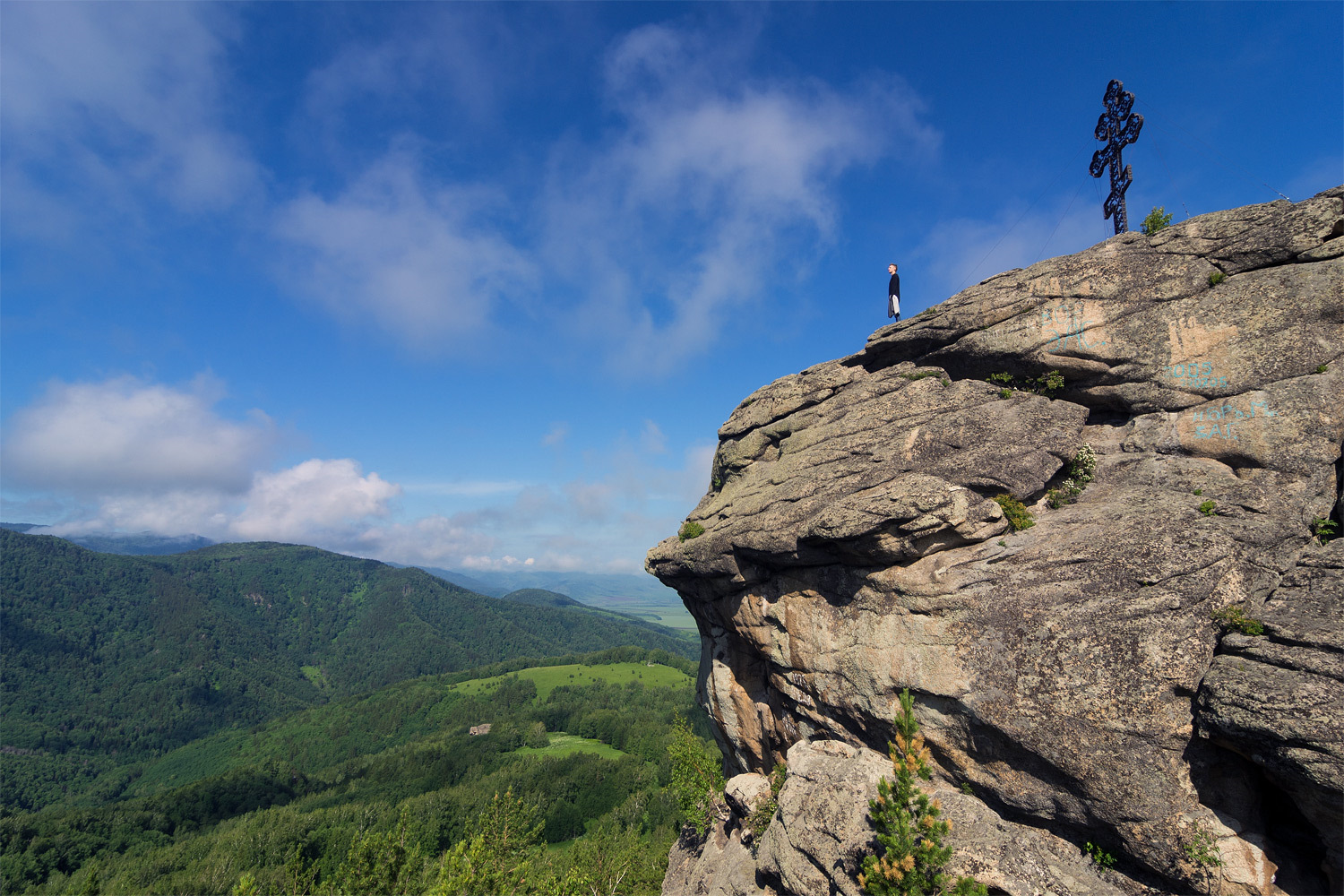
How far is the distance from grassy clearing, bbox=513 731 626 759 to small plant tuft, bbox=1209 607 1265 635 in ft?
461

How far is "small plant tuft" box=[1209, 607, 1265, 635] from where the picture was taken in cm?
1426

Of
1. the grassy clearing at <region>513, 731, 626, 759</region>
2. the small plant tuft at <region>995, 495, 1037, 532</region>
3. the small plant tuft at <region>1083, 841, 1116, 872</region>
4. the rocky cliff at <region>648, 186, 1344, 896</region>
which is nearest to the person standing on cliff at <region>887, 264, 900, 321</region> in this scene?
the rocky cliff at <region>648, 186, 1344, 896</region>

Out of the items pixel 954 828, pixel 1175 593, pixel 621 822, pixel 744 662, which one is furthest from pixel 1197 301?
pixel 621 822

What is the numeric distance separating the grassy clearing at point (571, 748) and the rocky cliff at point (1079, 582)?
130061mm

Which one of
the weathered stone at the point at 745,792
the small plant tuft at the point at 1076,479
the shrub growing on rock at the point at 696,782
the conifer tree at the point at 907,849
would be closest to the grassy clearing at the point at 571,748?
the shrub growing on rock at the point at 696,782

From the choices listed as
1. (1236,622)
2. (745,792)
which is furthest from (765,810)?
(1236,622)

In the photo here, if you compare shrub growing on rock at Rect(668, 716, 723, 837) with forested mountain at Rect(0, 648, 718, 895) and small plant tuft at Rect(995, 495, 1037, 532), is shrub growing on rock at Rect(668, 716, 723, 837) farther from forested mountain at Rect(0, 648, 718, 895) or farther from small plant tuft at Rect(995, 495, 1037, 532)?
small plant tuft at Rect(995, 495, 1037, 532)

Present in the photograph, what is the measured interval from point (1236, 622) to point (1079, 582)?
3540 mm

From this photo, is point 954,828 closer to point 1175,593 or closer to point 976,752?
point 976,752

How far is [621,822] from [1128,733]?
344 ft

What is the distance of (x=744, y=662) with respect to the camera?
25.5 meters

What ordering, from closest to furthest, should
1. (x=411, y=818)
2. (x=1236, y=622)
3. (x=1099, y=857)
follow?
(x=1099, y=857) < (x=1236, y=622) < (x=411, y=818)

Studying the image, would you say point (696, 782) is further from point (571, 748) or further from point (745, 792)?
point (571, 748)

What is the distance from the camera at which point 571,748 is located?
144375 millimetres
